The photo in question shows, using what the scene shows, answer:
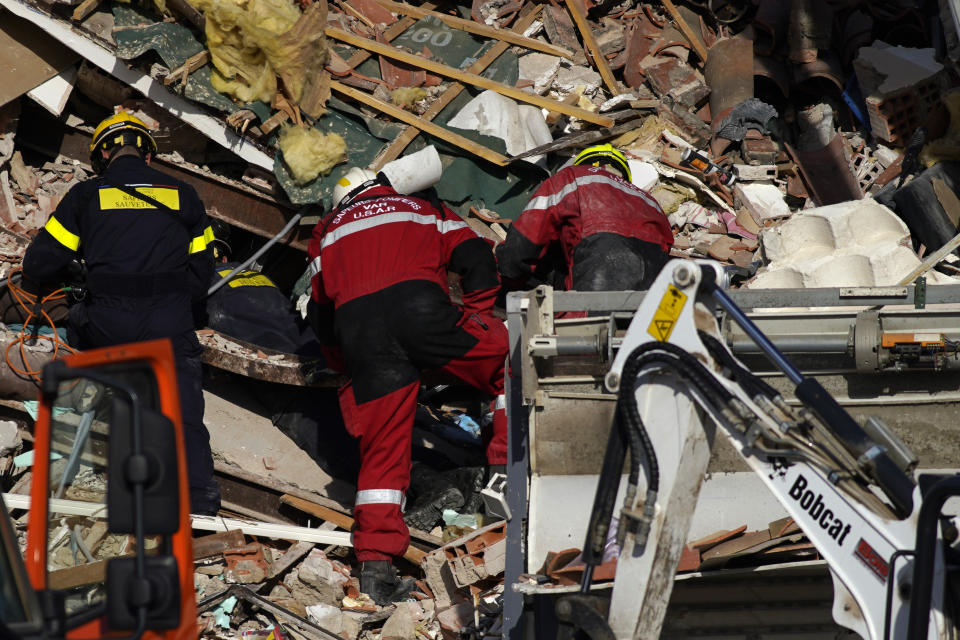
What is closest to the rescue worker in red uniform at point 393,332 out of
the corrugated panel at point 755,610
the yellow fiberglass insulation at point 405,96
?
the yellow fiberglass insulation at point 405,96

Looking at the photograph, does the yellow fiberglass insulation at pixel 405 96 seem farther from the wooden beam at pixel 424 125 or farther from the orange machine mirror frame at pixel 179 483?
the orange machine mirror frame at pixel 179 483

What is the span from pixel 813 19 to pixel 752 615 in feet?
20.0

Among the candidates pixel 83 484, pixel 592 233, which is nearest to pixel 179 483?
pixel 83 484

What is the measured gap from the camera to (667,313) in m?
3.20

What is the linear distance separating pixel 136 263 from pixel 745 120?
4816 mm

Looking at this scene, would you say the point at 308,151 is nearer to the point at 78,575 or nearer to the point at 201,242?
the point at 201,242

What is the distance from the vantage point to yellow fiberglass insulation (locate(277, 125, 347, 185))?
22.6ft

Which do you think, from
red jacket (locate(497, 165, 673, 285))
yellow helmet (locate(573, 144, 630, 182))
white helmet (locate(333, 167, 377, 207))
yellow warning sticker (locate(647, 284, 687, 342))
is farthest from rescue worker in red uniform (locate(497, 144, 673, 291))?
yellow warning sticker (locate(647, 284, 687, 342))

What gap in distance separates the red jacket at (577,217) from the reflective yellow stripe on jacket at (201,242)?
1.82m

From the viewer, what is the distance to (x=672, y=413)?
10.4ft

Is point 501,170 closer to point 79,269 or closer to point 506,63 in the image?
point 506,63

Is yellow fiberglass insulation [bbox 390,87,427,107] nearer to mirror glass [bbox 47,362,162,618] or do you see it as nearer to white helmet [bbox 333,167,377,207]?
white helmet [bbox 333,167,377,207]

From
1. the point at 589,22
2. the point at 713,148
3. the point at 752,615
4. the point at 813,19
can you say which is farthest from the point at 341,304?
the point at 813,19

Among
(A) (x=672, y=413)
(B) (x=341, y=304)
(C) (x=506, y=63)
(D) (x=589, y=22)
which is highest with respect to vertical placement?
(D) (x=589, y=22)
